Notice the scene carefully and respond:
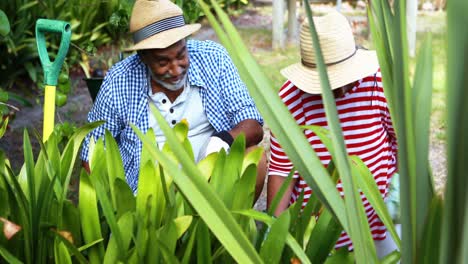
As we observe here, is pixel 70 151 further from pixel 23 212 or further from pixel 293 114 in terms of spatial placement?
pixel 293 114

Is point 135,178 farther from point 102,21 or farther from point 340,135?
point 102,21

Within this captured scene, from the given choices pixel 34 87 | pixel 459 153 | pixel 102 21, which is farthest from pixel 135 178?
pixel 102 21

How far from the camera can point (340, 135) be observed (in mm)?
1078

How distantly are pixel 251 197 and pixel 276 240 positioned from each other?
0.79 feet

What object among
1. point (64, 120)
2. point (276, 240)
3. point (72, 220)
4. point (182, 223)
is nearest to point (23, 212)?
point (72, 220)

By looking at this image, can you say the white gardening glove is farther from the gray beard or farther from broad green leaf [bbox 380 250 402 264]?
broad green leaf [bbox 380 250 402 264]

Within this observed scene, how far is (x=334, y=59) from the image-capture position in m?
2.45

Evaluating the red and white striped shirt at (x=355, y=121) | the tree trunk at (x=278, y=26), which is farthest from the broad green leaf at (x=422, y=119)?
the tree trunk at (x=278, y=26)

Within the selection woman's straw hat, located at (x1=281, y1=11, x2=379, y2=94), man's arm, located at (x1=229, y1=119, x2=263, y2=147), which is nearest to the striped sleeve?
woman's straw hat, located at (x1=281, y1=11, x2=379, y2=94)

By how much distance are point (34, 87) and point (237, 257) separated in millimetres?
5317

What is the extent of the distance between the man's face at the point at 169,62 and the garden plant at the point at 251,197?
0.97 metres

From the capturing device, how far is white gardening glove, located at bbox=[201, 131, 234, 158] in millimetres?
2873

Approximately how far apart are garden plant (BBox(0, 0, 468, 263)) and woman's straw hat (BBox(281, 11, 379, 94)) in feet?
1.89

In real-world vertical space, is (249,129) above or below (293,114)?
below
